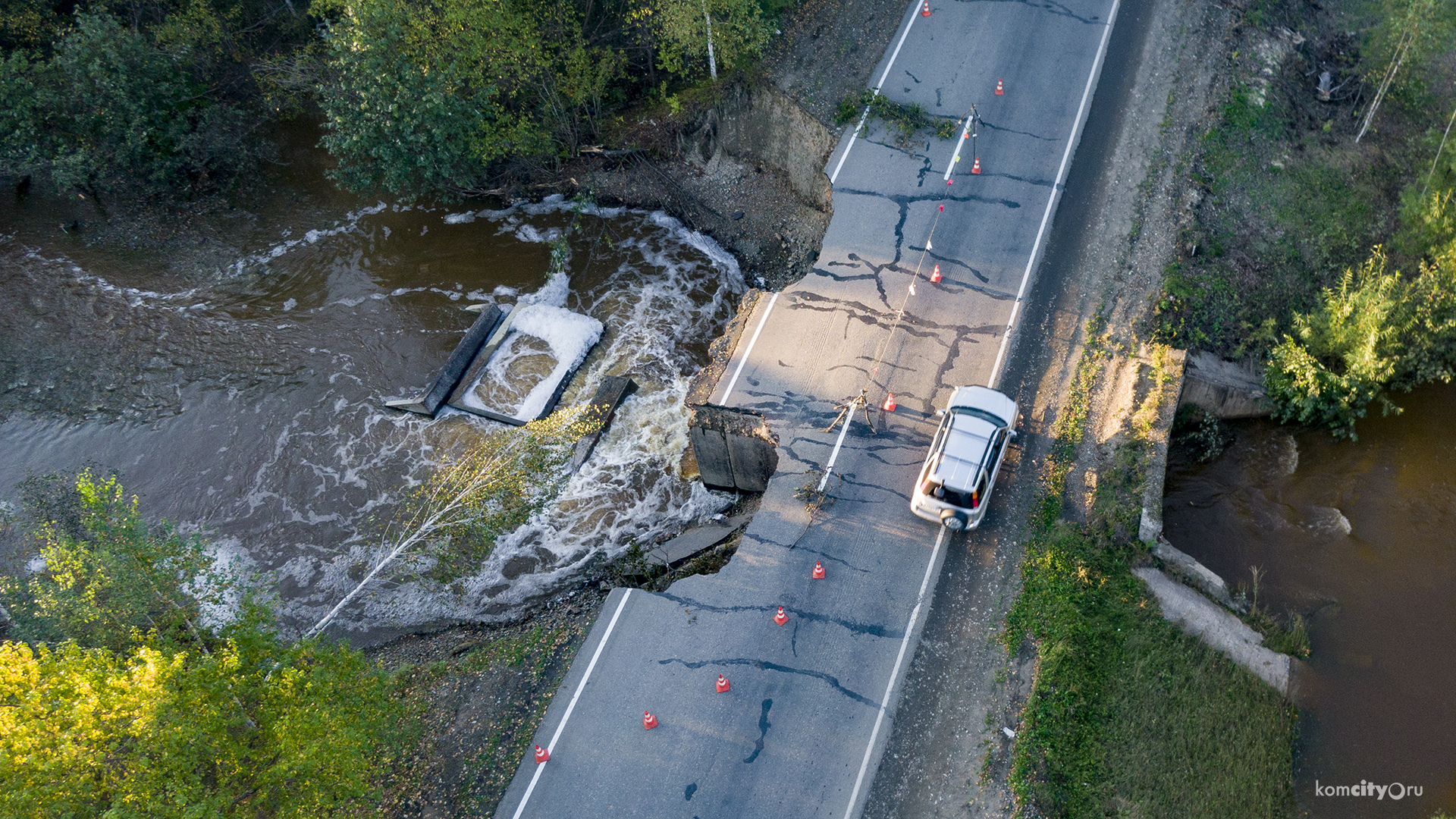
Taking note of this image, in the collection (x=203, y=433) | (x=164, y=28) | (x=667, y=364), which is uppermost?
(x=164, y=28)

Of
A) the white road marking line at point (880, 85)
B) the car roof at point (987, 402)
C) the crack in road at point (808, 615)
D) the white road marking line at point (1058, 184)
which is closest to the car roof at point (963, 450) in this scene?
the car roof at point (987, 402)

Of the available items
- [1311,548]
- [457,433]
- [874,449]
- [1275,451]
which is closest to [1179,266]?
[1275,451]

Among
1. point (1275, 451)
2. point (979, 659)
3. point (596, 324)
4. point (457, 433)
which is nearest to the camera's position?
point (979, 659)

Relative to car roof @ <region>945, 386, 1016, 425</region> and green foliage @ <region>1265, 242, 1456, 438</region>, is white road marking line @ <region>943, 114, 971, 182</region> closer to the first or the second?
car roof @ <region>945, 386, 1016, 425</region>

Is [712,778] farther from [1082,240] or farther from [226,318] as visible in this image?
[226,318]

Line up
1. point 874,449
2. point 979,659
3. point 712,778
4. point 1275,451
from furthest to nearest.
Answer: point 1275,451 < point 874,449 < point 979,659 < point 712,778

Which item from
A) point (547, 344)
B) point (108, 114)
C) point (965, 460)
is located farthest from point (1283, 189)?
point (108, 114)

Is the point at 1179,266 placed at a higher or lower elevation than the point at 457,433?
higher

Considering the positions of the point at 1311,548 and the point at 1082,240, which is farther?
the point at 1082,240

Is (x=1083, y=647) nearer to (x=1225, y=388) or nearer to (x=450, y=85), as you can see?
(x=1225, y=388)
